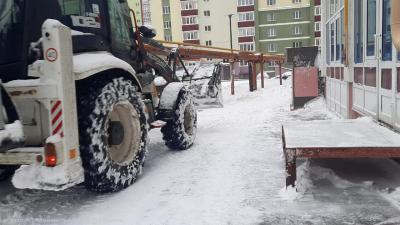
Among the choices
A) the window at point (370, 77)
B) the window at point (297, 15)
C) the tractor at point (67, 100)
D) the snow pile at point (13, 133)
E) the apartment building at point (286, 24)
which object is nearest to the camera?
the snow pile at point (13, 133)

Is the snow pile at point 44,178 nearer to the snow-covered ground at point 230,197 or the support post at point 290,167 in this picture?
the snow-covered ground at point 230,197

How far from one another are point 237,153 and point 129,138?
6.59 ft

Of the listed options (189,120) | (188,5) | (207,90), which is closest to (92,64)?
(189,120)

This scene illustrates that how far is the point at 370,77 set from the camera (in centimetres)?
568

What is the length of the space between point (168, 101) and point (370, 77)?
10.1 ft

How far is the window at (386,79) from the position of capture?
15.5ft

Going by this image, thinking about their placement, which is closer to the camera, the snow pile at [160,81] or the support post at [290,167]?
the support post at [290,167]

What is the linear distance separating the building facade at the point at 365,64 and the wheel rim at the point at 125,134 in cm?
305

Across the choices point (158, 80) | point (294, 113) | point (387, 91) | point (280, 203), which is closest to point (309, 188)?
point (280, 203)

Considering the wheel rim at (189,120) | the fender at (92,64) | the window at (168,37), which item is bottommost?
the wheel rim at (189,120)

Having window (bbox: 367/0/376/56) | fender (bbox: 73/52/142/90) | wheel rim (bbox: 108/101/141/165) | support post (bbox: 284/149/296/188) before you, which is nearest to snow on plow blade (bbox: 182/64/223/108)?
window (bbox: 367/0/376/56)

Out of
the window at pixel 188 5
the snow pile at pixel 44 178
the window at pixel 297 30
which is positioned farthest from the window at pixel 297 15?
the snow pile at pixel 44 178

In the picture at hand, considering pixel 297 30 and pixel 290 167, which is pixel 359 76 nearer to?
pixel 290 167

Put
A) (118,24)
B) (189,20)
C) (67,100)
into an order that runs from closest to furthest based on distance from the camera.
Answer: (67,100), (118,24), (189,20)
